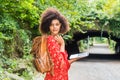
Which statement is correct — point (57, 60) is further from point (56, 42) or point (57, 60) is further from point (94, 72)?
point (94, 72)

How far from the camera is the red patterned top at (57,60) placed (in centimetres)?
332

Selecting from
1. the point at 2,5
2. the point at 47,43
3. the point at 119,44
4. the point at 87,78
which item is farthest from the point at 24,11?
the point at 119,44

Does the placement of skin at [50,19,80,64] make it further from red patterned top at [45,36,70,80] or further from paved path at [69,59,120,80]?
paved path at [69,59,120,80]

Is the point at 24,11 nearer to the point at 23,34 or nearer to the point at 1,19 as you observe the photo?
the point at 1,19

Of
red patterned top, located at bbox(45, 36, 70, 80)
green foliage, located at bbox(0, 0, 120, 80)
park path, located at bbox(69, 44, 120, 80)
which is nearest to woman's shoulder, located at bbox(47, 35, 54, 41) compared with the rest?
red patterned top, located at bbox(45, 36, 70, 80)

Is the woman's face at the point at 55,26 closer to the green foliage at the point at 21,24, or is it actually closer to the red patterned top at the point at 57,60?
the red patterned top at the point at 57,60

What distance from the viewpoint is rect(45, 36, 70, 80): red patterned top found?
3.32 meters

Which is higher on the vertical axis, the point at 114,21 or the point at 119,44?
the point at 114,21

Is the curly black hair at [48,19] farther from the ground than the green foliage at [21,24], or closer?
farther from the ground

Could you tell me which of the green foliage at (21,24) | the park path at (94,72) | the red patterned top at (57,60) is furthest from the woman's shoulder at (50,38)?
the park path at (94,72)

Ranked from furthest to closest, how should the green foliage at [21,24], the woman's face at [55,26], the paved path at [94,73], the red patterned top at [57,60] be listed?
the paved path at [94,73], the green foliage at [21,24], the woman's face at [55,26], the red patterned top at [57,60]

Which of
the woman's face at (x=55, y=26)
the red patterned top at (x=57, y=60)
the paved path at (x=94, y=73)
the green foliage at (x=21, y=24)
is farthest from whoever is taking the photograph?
the paved path at (x=94, y=73)

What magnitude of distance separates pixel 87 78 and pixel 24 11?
4131mm

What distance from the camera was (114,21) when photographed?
71.0 ft
